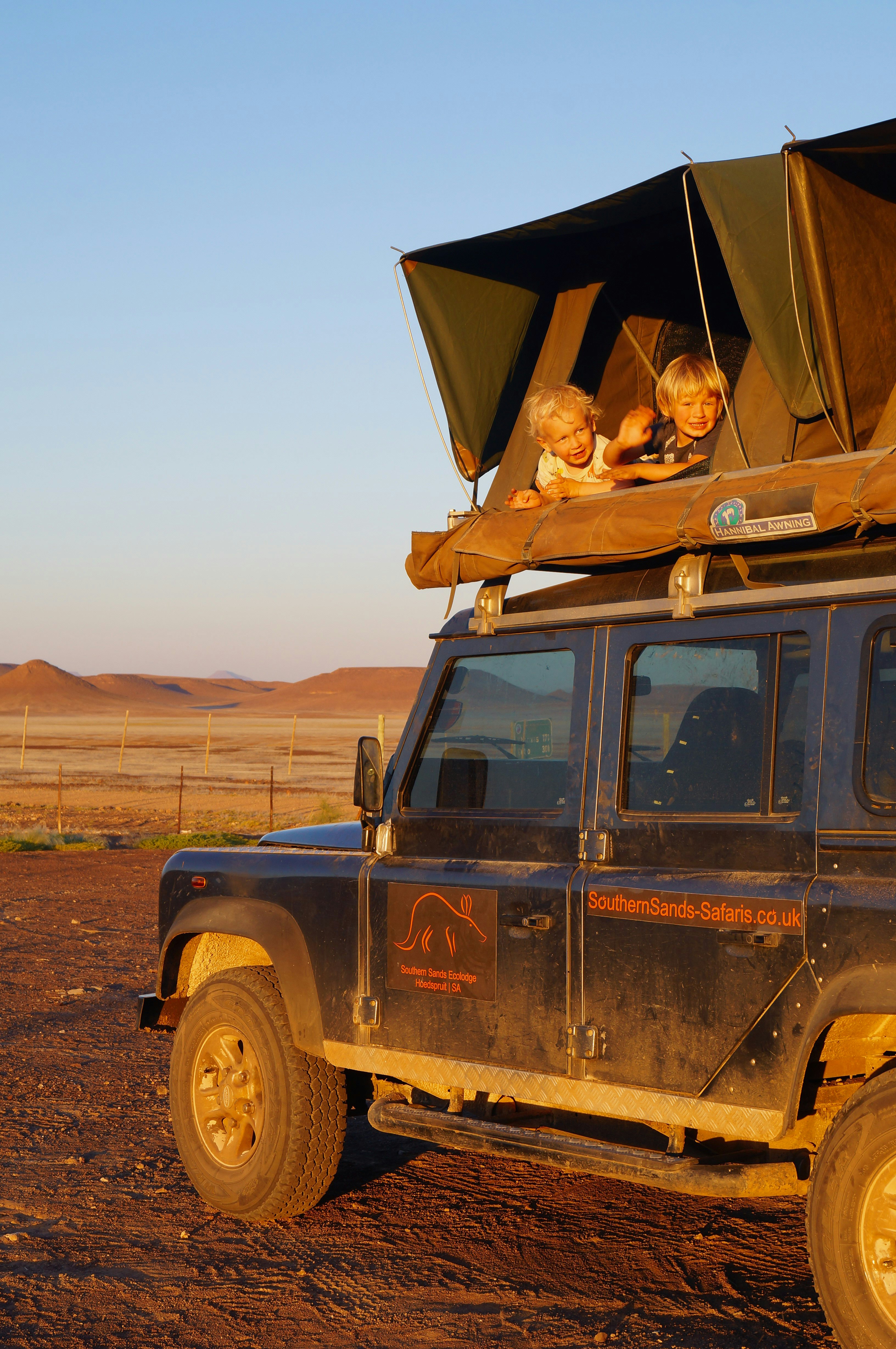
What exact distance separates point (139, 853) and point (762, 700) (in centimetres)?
1936

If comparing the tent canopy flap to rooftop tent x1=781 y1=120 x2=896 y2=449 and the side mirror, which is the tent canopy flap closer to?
rooftop tent x1=781 y1=120 x2=896 y2=449

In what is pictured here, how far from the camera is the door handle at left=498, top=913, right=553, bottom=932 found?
4730mm

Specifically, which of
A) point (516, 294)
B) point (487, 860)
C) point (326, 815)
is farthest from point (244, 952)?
point (326, 815)

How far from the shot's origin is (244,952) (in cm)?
639

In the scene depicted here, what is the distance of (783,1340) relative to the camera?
4.25m

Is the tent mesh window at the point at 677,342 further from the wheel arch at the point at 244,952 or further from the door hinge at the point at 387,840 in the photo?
the wheel arch at the point at 244,952

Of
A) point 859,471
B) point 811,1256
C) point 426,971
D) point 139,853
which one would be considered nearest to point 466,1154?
point 426,971

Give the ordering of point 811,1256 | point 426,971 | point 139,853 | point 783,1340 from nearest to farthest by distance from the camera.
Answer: point 811,1256
point 783,1340
point 426,971
point 139,853

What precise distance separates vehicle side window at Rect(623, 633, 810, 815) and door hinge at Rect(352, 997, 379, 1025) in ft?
4.51

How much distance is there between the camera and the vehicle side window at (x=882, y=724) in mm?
3990

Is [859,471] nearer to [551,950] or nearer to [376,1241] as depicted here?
[551,950]

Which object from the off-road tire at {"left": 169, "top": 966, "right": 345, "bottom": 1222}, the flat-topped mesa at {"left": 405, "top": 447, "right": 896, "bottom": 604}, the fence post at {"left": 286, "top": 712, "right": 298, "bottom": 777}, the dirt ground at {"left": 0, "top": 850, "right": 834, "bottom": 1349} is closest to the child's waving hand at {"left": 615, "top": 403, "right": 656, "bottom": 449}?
the flat-topped mesa at {"left": 405, "top": 447, "right": 896, "bottom": 604}

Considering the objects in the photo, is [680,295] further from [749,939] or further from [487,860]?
[749,939]

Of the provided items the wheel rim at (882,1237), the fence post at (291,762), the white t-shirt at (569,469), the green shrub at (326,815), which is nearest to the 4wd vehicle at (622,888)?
the wheel rim at (882,1237)
